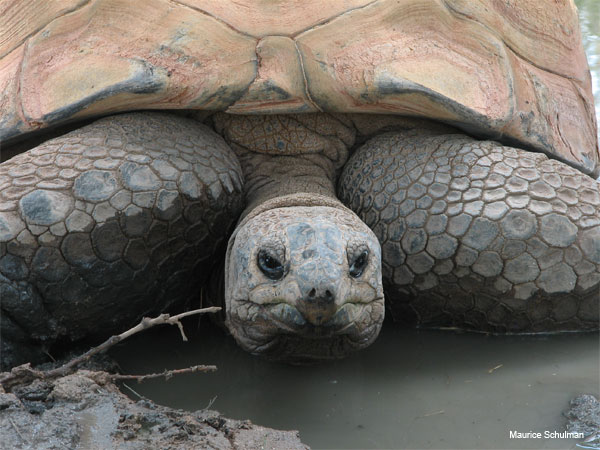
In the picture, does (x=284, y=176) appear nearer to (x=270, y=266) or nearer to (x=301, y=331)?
(x=270, y=266)

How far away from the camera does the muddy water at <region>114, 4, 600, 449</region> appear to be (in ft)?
8.73

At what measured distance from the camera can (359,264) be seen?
2727mm

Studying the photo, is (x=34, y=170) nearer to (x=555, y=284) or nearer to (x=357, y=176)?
(x=357, y=176)

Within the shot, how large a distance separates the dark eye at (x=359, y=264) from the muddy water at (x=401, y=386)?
18.2 inches

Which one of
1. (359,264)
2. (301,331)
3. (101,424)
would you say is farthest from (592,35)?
(101,424)

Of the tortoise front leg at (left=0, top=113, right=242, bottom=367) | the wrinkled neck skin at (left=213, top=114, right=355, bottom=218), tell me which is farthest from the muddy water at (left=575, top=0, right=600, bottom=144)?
the tortoise front leg at (left=0, top=113, right=242, bottom=367)

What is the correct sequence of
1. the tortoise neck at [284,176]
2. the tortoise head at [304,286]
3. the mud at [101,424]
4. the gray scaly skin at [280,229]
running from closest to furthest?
1. the mud at [101,424]
2. the tortoise head at [304,286]
3. the gray scaly skin at [280,229]
4. the tortoise neck at [284,176]

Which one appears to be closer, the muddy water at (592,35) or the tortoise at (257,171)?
the tortoise at (257,171)

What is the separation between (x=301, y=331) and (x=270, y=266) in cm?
22

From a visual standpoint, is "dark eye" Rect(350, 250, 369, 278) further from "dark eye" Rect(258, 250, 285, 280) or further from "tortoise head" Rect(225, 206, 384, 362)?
"dark eye" Rect(258, 250, 285, 280)

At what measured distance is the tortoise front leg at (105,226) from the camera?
2.99 meters

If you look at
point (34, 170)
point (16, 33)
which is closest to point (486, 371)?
point (34, 170)

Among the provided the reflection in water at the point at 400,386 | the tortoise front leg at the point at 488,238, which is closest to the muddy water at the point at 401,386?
the reflection in water at the point at 400,386

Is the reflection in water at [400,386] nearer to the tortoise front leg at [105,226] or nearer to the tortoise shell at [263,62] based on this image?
the tortoise front leg at [105,226]
